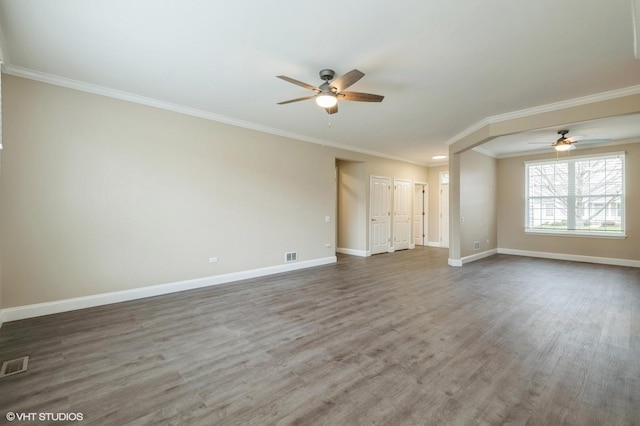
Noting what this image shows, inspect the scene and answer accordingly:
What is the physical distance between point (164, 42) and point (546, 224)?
9.32 meters

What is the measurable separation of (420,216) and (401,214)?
126 cm

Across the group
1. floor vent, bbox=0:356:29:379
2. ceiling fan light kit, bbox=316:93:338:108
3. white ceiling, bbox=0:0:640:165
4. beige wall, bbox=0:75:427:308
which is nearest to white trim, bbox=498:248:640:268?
white ceiling, bbox=0:0:640:165

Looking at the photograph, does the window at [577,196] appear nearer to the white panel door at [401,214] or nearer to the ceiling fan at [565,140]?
the ceiling fan at [565,140]

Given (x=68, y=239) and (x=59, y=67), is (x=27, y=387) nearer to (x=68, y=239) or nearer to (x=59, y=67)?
(x=68, y=239)

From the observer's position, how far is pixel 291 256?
232 inches

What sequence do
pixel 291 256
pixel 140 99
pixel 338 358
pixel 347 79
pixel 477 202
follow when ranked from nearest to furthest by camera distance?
1. pixel 338 358
2. pixel 347 79
3. pixel 140 99
4. pixel 291 256
5. pixel 477 202

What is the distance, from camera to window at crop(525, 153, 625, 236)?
6.54 m

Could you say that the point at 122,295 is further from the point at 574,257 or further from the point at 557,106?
the point at 574,257

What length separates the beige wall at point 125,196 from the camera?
10.8 feet

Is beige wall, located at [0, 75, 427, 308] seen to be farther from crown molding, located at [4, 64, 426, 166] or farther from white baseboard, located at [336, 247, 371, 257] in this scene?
white baseboard, located at [336, 247, 371, 257]

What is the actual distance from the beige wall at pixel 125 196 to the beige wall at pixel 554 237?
6.51m

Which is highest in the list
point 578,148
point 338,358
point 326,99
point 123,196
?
point 578,148

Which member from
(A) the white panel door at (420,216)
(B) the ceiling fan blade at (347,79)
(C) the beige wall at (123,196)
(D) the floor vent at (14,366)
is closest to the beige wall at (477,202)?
(A) the white panel door at (420,216)

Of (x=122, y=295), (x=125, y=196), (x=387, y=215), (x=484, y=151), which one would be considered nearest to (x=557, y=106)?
(x=484, y=151)
